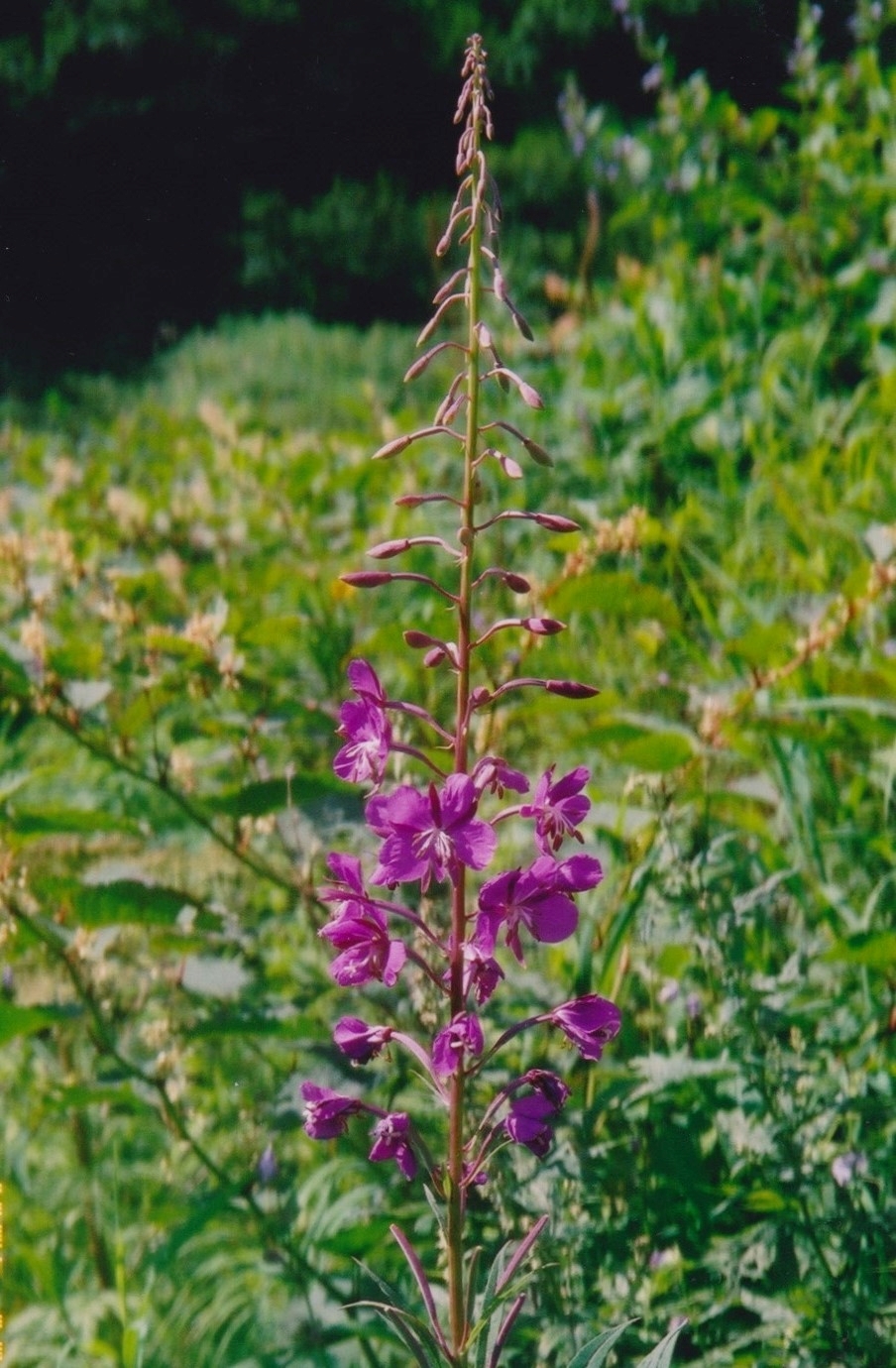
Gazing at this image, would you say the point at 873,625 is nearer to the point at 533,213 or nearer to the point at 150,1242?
the point at 150,1242

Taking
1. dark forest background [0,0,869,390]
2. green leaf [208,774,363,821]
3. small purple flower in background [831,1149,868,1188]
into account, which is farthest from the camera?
dark forest background [0,0,869,390]

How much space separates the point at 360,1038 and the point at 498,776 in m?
0.28

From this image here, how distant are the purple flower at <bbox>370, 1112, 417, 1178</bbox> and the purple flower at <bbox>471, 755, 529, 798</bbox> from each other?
0.32 meters

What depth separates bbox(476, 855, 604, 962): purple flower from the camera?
4.04 ft

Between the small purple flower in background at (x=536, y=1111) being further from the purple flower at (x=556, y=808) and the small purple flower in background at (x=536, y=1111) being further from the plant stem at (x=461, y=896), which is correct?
the purple flower at (x=556, y=808)

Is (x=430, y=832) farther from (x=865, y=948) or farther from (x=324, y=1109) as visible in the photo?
(x=865, y=948)

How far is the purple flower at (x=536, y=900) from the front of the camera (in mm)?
1230

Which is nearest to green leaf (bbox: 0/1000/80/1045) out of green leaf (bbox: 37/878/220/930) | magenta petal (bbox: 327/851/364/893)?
green leaf (bbox: 37/878/220/930)

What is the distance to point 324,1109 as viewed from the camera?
1334 millimetres

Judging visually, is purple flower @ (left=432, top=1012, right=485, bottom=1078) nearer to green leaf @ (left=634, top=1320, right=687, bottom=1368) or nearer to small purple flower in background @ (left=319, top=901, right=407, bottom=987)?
small purple flower in background @ (left=319, top=901, right=407, bottom=987)

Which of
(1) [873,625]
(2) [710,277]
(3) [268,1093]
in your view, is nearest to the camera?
(3) [268,1093]

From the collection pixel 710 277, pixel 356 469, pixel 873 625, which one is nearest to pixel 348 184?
pixel 710 277

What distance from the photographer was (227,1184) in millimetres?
1864

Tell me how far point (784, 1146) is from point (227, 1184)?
73 centimetres
